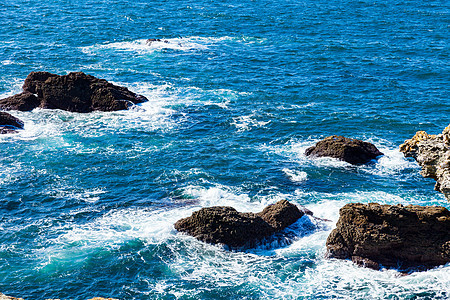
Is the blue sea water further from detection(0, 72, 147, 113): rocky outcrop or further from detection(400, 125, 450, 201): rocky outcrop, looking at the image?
detection(400, 125, 450, 201): rocky outcrop

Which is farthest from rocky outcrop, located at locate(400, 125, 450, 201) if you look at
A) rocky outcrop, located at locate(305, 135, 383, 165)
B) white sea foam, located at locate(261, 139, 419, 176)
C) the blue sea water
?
rocky outcrop, located at locate(305, 135, 383, 165)

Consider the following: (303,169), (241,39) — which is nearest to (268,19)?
(241,39)

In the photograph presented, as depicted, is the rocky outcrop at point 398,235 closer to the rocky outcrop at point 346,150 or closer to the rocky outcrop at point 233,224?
the rocky outcrop at point 233,224

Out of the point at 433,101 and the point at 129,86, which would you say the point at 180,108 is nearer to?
the point at 129,86

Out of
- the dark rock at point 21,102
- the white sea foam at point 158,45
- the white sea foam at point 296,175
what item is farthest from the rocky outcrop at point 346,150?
the white sea foam at point 158,45

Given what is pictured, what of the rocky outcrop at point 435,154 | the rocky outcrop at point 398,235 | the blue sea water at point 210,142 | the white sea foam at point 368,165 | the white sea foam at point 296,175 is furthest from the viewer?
the white sea foam at point 368,165

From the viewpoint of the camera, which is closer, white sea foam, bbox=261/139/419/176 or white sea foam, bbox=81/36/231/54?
white sea foam, bbox=261/139/419/176

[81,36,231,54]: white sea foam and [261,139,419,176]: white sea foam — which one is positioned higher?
[81,36,231,54]: white sea foam
